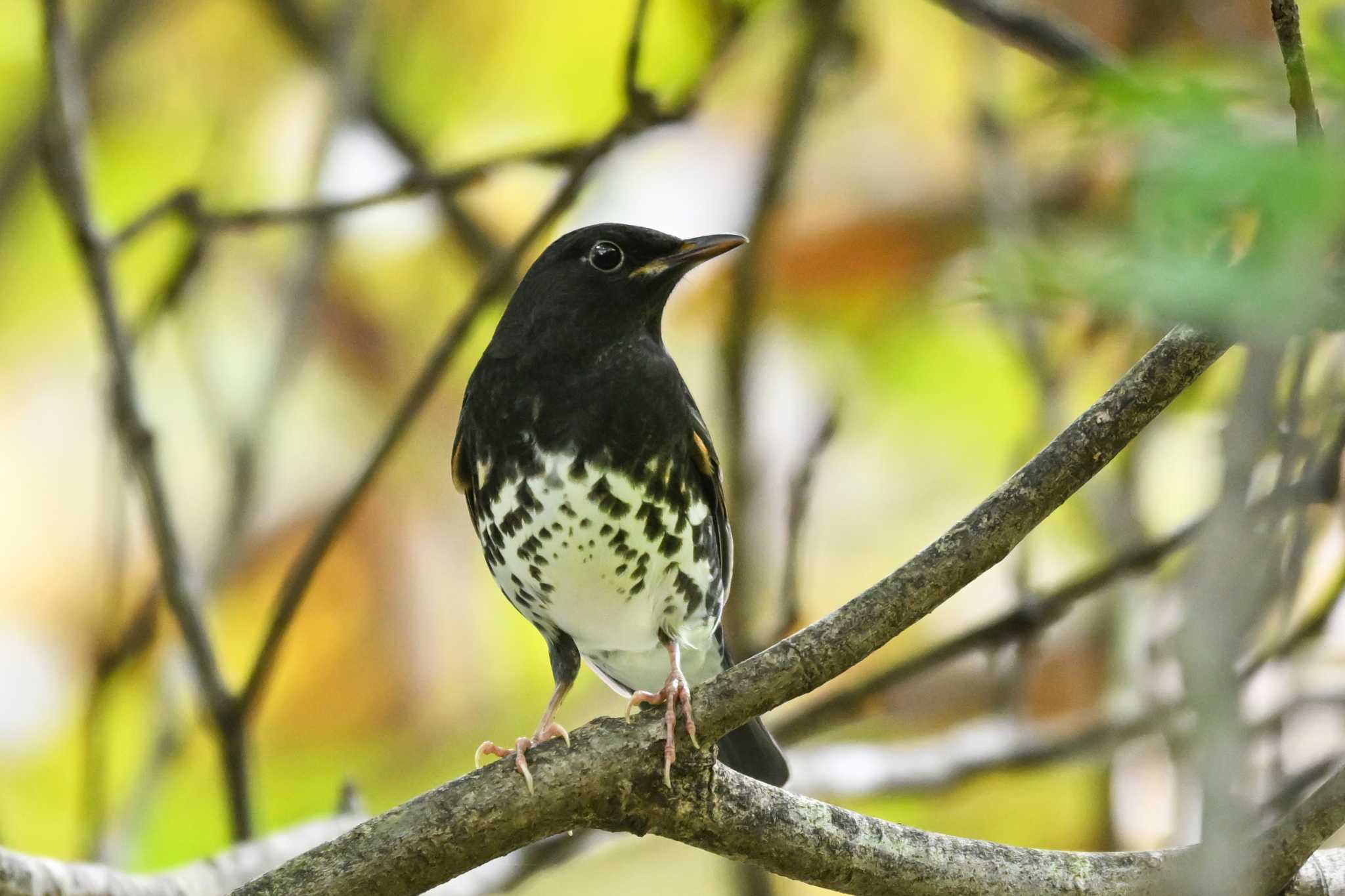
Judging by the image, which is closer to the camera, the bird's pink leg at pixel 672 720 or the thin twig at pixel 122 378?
the bird's pink leg at pixel 672 720

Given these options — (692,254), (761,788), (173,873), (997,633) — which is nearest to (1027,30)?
(692,254)

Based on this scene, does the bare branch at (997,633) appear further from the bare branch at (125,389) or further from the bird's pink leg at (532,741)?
the bare branch at (125,389)

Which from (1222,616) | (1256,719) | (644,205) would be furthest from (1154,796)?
(1222,616)

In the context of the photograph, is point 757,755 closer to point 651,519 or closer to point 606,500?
point 651,519

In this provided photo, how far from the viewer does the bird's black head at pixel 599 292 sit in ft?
13.5

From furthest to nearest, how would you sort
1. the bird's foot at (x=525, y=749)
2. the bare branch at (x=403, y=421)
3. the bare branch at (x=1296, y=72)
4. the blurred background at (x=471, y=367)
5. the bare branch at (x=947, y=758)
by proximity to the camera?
the blurred background at (x=471, y=367)
the bare branch at (x=947, y=758)
the bare branch at (x=403, y=421)
the bird's foot at (x=525, y=749)
the bare branch at (x=1296, y=72)

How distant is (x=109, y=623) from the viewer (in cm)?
483

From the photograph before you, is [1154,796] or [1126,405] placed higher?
[1154,796]

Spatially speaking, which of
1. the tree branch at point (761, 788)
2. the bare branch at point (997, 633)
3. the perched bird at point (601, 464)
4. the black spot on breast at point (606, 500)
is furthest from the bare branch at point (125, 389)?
the bare branch at point (997, 633)

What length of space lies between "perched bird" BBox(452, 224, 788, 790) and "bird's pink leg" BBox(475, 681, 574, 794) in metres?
0.02

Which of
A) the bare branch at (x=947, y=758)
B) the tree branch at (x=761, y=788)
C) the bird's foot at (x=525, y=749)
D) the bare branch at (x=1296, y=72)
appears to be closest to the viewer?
the bare branch at (x=1296, y=72)

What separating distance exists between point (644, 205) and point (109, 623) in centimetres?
327

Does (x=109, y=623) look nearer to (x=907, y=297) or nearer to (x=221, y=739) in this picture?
(x=221, y=739)

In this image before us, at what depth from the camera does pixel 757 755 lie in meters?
4.28
